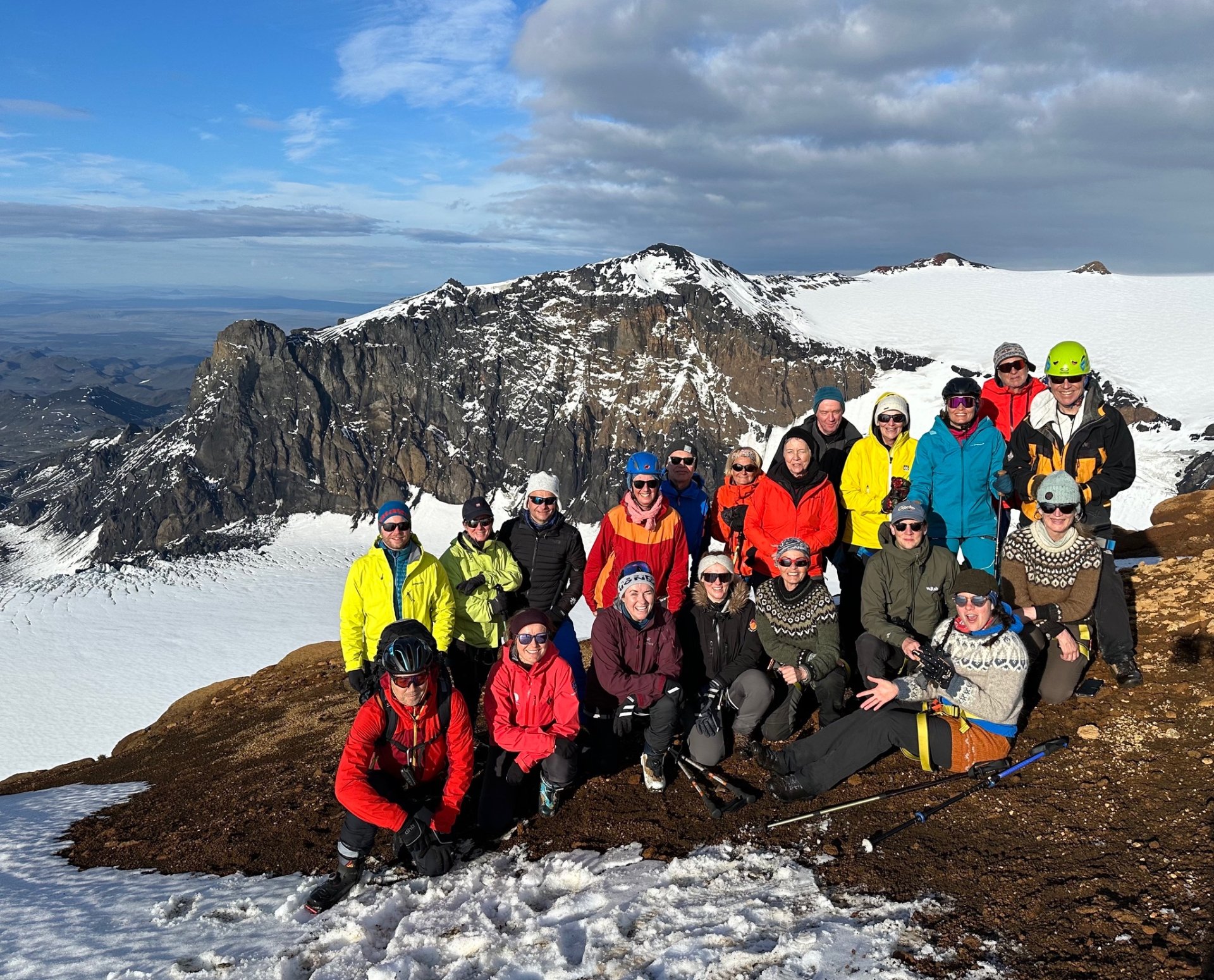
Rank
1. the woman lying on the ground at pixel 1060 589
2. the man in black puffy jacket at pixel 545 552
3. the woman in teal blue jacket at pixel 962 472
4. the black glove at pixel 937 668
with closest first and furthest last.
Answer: the black glove at pixel 937 668 < the woman lying on the ground at pixel 1060 589 < the woman in teal blue jacket at pixel 962 472 < the man in black puffy jacket at pixel 545 552

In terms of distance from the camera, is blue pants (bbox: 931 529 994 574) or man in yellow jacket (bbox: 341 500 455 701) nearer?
man in yellow jacket (bbox: 341 500 455 701)

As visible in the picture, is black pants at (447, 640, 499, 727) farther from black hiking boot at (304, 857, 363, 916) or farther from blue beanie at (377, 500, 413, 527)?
black hiking boot at (304, 857, 363, 916)

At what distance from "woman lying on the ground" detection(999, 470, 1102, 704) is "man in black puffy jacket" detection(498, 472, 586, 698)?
5457 millimetres

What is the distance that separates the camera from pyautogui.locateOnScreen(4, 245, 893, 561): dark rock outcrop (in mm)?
161625

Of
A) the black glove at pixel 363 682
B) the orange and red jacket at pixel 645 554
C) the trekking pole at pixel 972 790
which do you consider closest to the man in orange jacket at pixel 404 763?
the black glove at pixel 363 682

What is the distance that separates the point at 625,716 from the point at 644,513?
242 centimetres

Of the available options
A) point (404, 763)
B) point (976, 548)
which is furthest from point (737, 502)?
point (404, 763)

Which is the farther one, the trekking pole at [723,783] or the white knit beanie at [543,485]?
the white knit beanie at [543,485]

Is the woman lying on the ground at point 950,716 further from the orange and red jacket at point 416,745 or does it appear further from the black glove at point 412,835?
the black glove at point 412,835

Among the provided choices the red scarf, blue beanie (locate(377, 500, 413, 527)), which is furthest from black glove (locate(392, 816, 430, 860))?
the red scarf

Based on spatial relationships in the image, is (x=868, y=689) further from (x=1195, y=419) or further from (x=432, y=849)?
(x=1195, y=419)

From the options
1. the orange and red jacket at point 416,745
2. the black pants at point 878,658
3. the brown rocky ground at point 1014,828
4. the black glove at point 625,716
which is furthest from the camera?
the black pants at point 878,658

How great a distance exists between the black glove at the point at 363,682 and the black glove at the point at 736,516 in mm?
5102

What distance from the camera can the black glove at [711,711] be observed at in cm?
818
